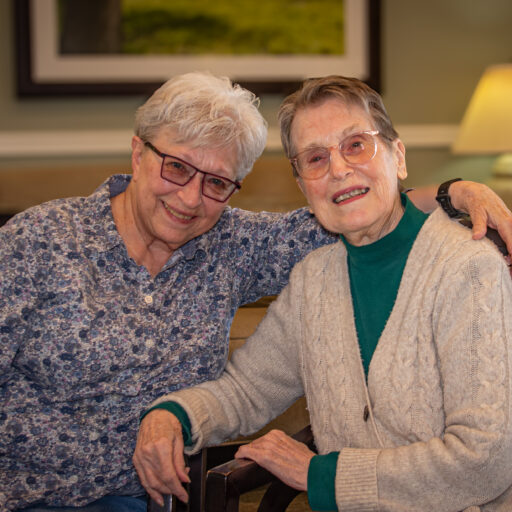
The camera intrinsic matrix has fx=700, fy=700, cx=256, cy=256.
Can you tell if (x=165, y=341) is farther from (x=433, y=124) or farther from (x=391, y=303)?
(x=433, y=124)

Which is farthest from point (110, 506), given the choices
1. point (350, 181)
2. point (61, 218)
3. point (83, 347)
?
point (350, 181)

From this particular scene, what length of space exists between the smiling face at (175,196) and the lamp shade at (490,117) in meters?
2.39

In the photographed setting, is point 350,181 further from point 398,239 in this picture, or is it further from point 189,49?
point 189,49

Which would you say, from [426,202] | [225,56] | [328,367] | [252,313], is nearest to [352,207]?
[426,202]

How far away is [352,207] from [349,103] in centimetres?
23

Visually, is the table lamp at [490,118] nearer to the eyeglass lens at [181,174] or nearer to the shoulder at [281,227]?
the shoulder at [281,227]

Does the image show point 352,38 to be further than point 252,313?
Yes

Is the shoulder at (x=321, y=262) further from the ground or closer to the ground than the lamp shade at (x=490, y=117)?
closer to the ground

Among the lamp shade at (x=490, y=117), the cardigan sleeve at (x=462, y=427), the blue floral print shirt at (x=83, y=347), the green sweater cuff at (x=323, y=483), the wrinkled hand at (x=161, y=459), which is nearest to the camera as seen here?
the cardigan sleeve at (x=462, y=427)

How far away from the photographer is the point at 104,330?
5.23 ft

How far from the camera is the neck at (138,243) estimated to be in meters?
1.74

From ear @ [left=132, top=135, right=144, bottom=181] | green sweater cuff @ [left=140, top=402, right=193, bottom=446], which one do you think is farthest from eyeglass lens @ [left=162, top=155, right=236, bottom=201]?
green sweater cuff @ [left=140, top=402, right=193, bottom=446]

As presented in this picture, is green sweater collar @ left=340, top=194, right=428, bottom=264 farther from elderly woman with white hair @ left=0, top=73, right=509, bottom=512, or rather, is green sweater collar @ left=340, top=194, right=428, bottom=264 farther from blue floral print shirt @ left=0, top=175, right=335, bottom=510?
blue floral print shirt @ left=0, top=175, right=335, bottom=510

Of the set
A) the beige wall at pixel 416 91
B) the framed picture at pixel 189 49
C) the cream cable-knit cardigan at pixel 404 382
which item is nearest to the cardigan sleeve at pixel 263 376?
the cream cable-knit cardigan at pixel 404 382
